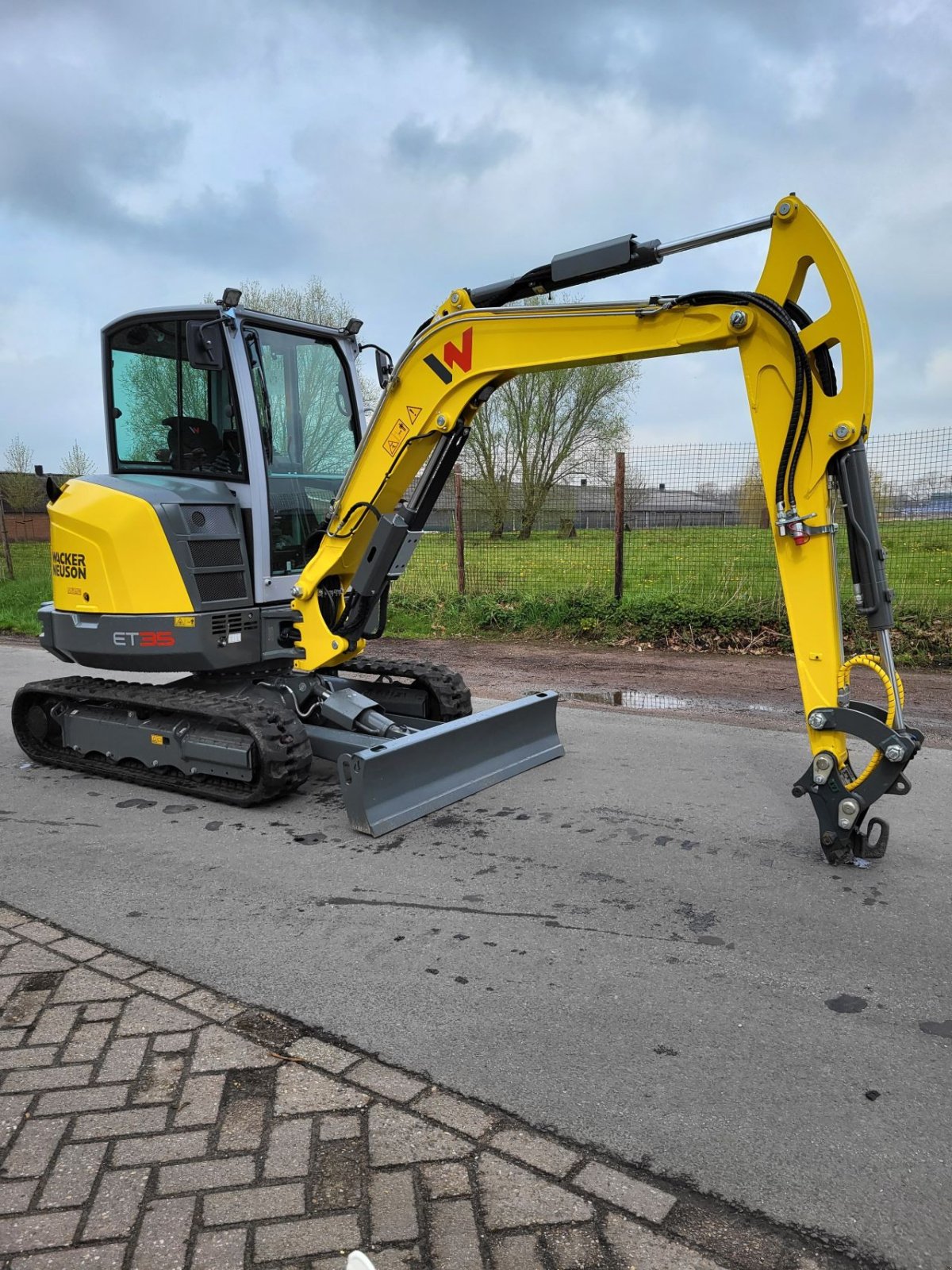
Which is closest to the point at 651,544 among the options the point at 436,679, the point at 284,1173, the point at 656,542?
the point at 656,542

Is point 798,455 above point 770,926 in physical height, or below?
above

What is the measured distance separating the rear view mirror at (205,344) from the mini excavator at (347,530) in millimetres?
11

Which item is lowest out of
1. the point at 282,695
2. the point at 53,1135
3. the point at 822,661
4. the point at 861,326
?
the point at 53,1135

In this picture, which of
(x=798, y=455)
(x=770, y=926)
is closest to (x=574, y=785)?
(x=770, y=926)

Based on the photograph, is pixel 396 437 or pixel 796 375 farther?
pixel 396 437

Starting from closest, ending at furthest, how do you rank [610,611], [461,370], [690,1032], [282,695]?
[690,1032] → [461,370] → [282,695] → [610,611]

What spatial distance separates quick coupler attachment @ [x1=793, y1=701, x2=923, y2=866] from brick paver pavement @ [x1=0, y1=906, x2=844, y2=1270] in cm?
225

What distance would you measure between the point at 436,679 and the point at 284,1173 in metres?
4.11

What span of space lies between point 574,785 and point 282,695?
1997 millimetres

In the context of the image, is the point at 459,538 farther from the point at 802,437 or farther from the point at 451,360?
the point at 802,437

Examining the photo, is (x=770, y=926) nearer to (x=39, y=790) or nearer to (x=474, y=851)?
(x=474, y=851)

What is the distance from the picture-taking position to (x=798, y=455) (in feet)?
13.7

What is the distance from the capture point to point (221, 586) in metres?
5.65

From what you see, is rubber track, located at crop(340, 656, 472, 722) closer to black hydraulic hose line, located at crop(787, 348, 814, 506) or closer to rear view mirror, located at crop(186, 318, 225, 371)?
rear view mirror, located at crop(186, 318, 225, 371)
